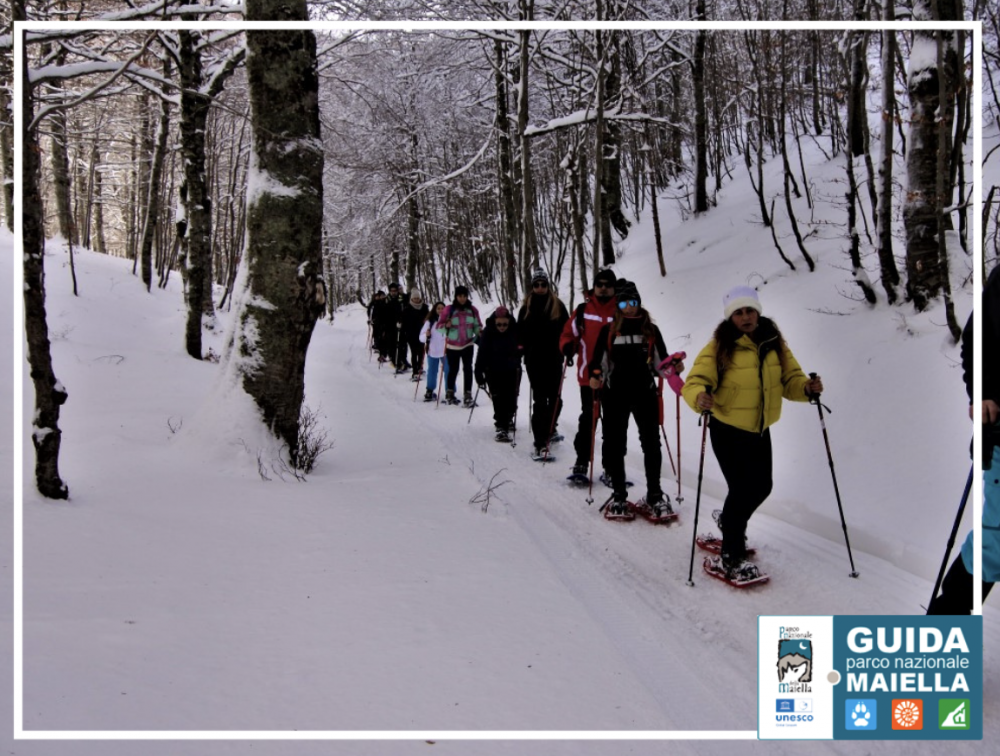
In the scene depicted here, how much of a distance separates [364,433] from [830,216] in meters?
7.58

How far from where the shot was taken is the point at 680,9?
38.5 feet

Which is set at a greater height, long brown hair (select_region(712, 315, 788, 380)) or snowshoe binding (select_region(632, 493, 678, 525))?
long brown hair (select_region(712, 315, 788, 380))

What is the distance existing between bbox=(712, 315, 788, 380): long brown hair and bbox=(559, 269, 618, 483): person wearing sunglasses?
1.87m

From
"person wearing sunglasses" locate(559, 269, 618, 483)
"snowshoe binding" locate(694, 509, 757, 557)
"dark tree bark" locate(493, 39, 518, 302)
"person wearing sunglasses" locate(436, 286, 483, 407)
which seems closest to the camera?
"snowshoe binding" locate(694, 509, 757, 557)

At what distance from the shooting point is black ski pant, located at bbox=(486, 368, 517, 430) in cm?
799

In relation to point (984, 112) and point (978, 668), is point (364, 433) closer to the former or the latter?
point (978, 668)

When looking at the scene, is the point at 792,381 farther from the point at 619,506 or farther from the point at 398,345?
the point at 398,345

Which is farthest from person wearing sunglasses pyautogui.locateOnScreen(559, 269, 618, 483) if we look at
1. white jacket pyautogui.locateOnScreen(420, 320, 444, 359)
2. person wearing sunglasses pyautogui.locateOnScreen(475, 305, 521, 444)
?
white jacket pyautogui.locateOnScreen(420, 320, 444, 359)

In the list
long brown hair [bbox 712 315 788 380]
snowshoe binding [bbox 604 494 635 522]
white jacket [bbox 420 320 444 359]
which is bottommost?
snowshoe binding [bbox 604 494 635 522]

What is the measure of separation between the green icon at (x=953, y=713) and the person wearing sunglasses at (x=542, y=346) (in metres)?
4.97

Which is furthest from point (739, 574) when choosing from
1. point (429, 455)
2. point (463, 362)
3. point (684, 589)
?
point (463, 362)

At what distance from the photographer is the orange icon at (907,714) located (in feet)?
7.25

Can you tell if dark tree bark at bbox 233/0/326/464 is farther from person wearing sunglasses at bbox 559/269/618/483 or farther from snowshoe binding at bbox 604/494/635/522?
snowshoe binding at bbox 604/494/635/522
